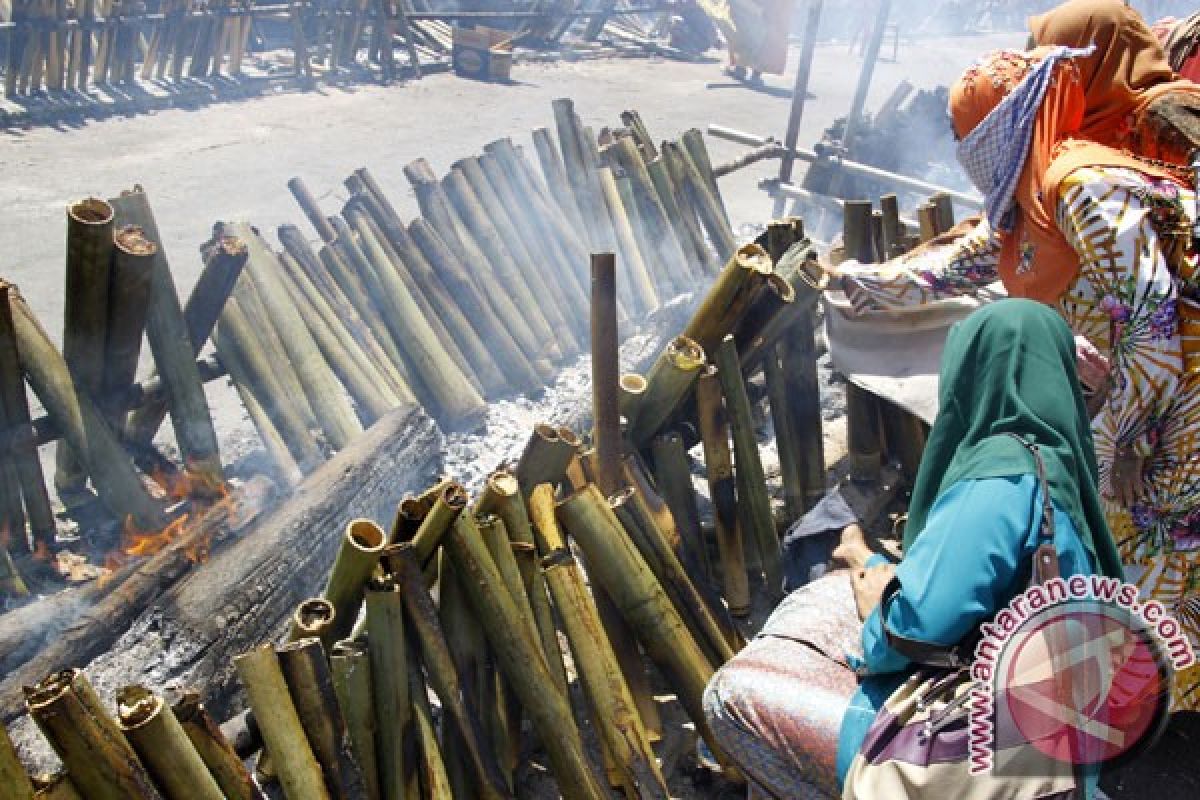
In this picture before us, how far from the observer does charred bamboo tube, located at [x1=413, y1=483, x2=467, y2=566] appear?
2.74m

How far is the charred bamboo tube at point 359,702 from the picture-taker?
103 inches

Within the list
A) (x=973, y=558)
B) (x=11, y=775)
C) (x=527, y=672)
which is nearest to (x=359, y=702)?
(x=527, y=672)

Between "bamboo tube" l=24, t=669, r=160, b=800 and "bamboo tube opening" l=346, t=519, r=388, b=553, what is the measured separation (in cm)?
73

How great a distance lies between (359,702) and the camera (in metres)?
2.65

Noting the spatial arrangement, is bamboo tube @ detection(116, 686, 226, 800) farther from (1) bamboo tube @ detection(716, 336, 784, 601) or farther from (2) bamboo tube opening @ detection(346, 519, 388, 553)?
(1) bamboo tube @ detection(716, 336, 784, 601)

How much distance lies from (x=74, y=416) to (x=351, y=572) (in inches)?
55.7

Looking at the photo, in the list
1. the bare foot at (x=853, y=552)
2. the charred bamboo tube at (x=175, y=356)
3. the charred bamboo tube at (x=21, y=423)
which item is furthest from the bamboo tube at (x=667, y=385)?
the charred bamboo tube at (x=21, y=423)

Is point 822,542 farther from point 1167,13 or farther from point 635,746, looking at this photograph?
point 1167,13

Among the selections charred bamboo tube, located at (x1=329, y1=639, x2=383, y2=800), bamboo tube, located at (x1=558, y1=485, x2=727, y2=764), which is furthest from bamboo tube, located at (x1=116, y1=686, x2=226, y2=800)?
bamboo tube, located at (x1=558, y1=485, x2=727, y2=764)

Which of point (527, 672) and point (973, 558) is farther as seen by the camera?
point (527, 672)

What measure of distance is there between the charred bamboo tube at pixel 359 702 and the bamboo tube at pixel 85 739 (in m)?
0.51

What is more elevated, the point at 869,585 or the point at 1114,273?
the point at 1114,273

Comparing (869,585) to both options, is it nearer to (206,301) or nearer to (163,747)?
(163,747)

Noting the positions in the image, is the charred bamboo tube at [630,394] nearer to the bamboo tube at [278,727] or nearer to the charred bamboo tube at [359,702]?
the charred bamboo tube at [359,702]
